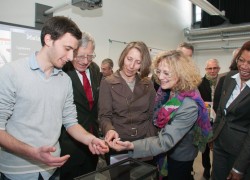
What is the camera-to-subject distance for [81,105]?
6.01 feet

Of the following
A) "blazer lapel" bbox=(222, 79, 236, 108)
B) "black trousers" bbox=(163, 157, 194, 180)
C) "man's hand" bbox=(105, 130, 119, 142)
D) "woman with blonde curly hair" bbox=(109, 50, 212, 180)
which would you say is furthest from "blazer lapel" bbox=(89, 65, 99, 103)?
"blazer lapel" bbox=(222, 79, 236, 108)

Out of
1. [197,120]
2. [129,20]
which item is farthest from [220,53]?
[197,120]

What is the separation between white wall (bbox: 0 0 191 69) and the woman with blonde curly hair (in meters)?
2.90

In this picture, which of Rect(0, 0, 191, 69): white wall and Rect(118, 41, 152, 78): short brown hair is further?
Rect(0, 0, 191, 69): white wall

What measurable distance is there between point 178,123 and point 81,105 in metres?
0.75

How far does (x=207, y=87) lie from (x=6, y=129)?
3.16 metres

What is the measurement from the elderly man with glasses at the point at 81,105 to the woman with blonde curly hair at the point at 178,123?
43 cm

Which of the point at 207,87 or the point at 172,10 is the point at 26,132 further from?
the point at 172,10

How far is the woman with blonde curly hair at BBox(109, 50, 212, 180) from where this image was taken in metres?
1.55

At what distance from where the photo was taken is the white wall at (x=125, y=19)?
379 cm

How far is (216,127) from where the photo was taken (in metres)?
2.14

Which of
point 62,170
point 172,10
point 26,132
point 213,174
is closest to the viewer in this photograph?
point 26,132

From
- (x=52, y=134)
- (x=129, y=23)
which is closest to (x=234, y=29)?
(x=129, y=23)

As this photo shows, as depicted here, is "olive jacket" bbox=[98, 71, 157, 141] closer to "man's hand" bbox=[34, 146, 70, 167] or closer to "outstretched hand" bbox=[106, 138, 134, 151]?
"outstretched hand" bbox=[106, 138, 134, 151]
